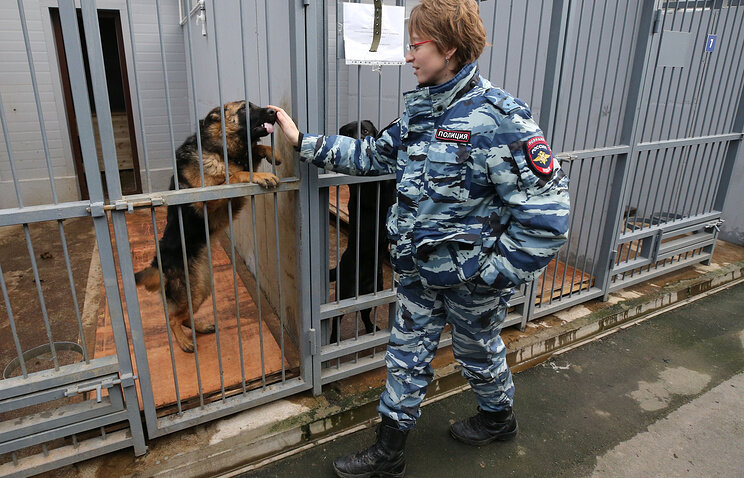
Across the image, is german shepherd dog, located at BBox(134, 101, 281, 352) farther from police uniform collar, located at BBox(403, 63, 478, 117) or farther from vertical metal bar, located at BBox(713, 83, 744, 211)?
vertical metal bar, located at BBox(713, 83, 744, 211)

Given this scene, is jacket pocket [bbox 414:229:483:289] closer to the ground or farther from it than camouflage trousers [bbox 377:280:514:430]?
farther from it

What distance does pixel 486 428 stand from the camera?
2.76 metres

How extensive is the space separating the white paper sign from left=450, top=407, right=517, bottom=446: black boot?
80.7 inches

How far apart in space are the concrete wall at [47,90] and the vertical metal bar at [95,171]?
4.59m

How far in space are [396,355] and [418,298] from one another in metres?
0.32

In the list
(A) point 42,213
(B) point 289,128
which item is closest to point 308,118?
(B) point 289,128

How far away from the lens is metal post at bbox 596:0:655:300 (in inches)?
147

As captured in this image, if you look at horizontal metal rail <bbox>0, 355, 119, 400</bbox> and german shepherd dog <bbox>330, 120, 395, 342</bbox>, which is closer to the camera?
horizontal metal rail <bbox>0, 355, 119, 400</bbox>

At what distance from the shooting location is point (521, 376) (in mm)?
3459

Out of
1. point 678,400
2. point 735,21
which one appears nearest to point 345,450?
point 678,400

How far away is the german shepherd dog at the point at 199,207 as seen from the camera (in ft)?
9.59

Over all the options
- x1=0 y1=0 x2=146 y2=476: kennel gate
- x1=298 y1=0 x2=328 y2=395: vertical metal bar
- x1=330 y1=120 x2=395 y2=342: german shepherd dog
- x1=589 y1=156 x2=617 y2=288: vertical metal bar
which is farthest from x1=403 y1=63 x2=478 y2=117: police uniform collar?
x1=589 y1=156 x2=617 y2=288: vertical metal bar

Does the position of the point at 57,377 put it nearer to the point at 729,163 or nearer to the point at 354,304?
the point at 354,304

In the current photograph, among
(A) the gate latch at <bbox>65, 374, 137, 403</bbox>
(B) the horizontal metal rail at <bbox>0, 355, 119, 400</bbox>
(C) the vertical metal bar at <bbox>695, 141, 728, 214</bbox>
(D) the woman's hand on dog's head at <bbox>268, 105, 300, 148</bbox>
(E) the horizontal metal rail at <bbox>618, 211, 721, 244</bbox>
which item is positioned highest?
(D) the woman's hand on dog's head at <bbox>268, 105, 300, 148</bbox>
